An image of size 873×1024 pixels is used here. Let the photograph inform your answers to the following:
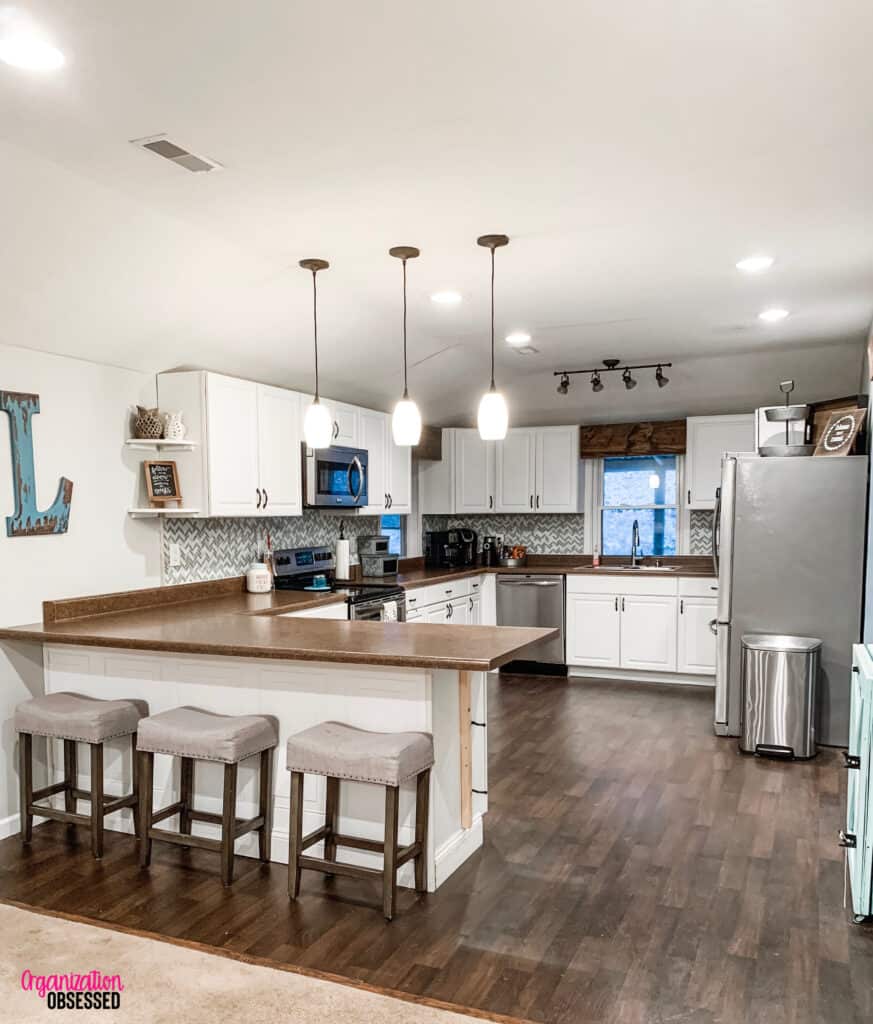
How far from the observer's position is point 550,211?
2977mm

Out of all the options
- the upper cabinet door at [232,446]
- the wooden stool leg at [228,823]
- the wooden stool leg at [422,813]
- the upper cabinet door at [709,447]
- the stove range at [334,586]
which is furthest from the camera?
the upper cabinet door at [709,447]

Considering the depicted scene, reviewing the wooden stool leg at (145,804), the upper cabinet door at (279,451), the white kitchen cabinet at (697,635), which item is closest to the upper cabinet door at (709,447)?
the white kitchen cabinet at (697,635)

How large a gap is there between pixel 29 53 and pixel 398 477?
4492mm

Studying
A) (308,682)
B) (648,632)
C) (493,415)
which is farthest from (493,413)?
(648,632)

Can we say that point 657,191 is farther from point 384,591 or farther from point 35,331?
point 384,591

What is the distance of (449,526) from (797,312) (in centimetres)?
381

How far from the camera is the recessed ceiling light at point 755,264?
3.57 metres

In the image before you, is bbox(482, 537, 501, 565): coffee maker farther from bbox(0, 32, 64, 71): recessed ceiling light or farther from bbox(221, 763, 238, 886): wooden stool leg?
bbox(0, 32, 64, 71): recessed ceiling light

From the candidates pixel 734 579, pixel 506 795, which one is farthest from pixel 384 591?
pixel 734 579

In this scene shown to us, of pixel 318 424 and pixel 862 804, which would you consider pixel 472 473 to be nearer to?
pixel 318 424

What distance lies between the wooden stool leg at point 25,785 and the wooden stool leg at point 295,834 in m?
1.26

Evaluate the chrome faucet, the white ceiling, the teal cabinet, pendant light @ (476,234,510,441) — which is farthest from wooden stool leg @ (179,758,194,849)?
the chrome faucet

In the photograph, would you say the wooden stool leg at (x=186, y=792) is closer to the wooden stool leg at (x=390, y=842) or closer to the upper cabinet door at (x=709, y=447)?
the wooden stool leg at (x=390, y=842)

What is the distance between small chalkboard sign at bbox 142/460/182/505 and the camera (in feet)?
13.6
